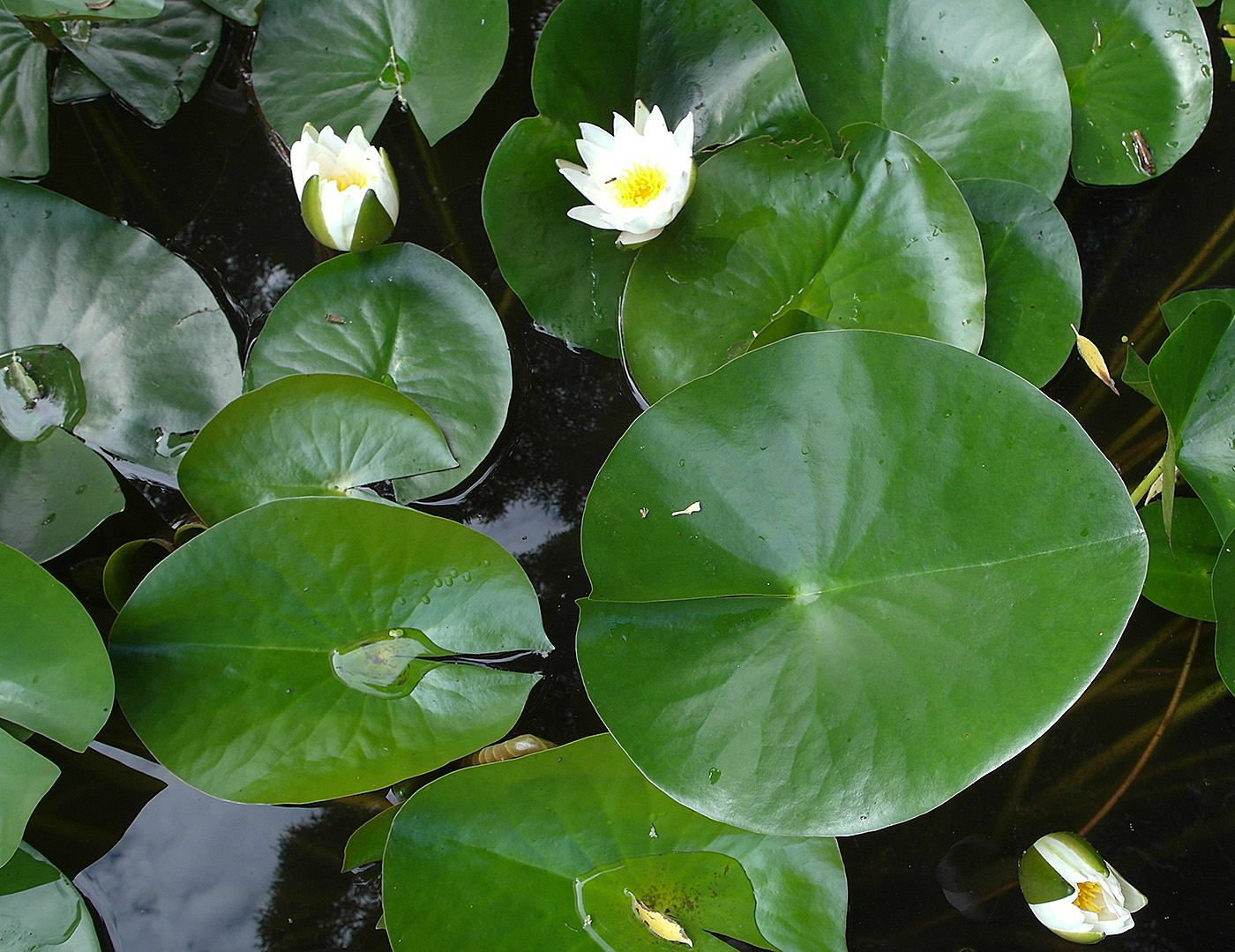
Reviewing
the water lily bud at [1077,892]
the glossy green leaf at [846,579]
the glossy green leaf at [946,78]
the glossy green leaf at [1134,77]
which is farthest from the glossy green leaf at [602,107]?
the water lily bud at [1077,892]

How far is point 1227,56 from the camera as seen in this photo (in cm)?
182

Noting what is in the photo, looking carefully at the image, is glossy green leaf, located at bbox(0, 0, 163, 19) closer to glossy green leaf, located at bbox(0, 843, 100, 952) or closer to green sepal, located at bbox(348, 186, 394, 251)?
green sepal, located at bbox(348, 186, 394, 251)

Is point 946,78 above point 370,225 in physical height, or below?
above

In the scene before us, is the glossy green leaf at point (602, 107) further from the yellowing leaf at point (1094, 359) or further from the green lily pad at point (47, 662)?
the green lily pad at point (47, 662)

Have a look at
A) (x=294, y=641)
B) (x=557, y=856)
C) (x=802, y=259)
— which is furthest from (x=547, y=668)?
(x=802, y=259)

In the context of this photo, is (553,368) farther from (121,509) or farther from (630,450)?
(121,509)

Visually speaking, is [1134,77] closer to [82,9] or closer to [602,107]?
[602,107]

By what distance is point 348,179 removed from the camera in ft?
4.78

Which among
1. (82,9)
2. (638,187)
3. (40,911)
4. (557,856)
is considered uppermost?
(82,9)

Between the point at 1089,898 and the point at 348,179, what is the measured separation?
1.82 m

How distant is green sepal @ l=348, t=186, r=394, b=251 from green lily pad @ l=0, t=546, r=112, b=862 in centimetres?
73

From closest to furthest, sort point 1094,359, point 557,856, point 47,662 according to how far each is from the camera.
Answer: point 47,662 < point 557,856 < point 1094,359

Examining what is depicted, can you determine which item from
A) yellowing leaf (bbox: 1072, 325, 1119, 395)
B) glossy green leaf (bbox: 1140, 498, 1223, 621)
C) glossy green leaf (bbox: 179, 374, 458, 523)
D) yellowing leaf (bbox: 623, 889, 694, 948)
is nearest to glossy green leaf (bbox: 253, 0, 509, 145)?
glossy green leaf (bbox: 179, 374, 458, 523)

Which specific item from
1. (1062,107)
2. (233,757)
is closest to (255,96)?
(233,757)
